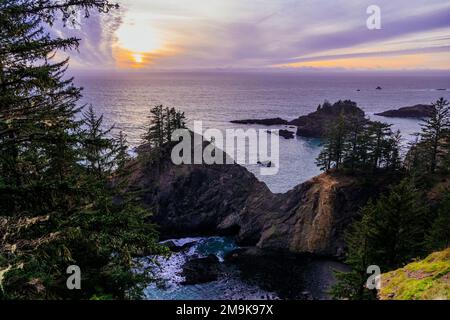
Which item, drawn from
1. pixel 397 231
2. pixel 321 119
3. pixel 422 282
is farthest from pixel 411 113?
pixel 422 282

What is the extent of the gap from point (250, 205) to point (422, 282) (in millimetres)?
37897

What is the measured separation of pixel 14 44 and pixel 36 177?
11.5 ft

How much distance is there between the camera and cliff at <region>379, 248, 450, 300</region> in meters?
10.5

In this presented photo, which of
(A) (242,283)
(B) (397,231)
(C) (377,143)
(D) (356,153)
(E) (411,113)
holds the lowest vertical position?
(A) (242,283)

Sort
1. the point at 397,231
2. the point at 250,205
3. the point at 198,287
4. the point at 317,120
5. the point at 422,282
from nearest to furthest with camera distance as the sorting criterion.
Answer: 1. the point at 422,282
2. the point at 397,231
3. the point at 198,287
4. the point at 250,205
5. the point at 317,120

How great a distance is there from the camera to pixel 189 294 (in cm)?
3198

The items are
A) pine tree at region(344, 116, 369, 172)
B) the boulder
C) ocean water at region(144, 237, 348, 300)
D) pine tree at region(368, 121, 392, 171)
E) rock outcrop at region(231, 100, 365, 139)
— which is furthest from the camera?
rock outcrop at region(231, 100, 365, 139)

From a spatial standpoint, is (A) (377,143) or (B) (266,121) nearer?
(A) (377,143)

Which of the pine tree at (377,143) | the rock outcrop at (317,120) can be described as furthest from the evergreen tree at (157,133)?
the rock outcrop at (317,120)

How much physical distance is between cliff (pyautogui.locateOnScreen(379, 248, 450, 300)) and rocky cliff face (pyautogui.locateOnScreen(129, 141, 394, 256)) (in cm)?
2761

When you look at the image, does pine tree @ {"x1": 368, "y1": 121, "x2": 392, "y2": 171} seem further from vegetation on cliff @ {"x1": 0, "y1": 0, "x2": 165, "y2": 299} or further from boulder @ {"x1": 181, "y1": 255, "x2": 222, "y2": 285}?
vegetation on cliff @ {"x1": 0, "y1": 0, "x2": 165, "y2": 299}

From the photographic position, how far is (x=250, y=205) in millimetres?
49281

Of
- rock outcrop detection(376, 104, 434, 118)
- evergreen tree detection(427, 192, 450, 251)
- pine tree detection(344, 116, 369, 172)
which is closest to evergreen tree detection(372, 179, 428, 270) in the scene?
evergreen tree detection(427, 192, 450, 251)

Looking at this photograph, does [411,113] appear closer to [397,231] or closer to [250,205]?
[250,205]
